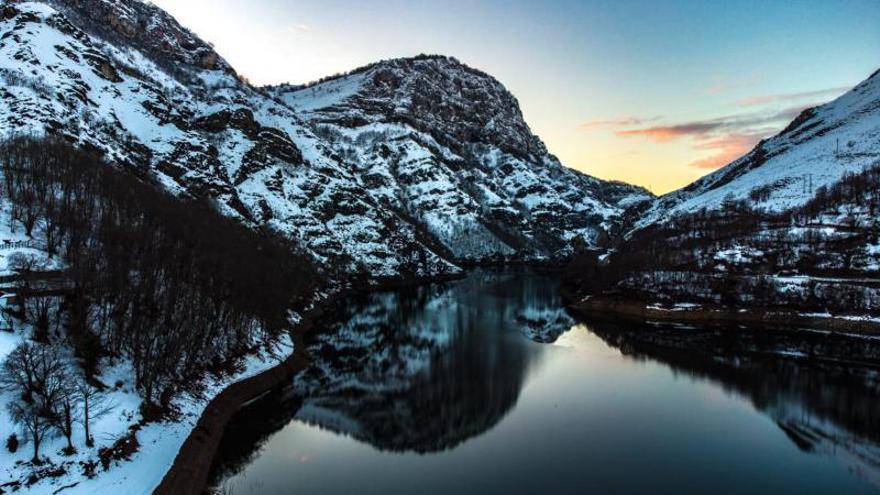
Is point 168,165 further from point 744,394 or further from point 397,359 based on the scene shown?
point 744,394

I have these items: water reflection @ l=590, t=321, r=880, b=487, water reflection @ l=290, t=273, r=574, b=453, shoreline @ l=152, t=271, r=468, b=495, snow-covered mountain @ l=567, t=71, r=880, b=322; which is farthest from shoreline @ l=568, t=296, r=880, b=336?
shoreline @ l=152, t=271, r=468, b=495

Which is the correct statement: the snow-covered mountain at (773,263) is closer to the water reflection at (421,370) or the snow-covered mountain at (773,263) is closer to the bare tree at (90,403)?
the water reflection at (421,370)

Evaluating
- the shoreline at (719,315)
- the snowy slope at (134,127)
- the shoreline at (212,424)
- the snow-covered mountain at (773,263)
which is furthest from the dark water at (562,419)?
the snowy slope at (134,127)

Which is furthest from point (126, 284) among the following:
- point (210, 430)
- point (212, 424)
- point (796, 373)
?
point (796, 373)

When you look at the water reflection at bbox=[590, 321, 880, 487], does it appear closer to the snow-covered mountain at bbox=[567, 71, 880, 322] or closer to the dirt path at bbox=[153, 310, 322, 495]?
the snow-covered mountain at bbox=[567, 71, 880, 322]

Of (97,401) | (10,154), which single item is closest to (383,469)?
(97,401)

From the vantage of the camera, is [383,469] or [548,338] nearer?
[383,469]

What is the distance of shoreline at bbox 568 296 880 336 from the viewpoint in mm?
104000

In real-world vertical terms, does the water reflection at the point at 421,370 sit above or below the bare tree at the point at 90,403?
below

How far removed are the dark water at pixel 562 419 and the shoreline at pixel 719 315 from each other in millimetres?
9654

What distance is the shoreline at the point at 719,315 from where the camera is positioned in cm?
10400

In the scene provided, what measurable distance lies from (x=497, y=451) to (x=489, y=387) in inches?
753

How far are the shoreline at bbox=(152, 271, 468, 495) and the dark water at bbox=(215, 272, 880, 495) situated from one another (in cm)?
141

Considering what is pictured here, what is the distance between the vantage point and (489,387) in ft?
212
